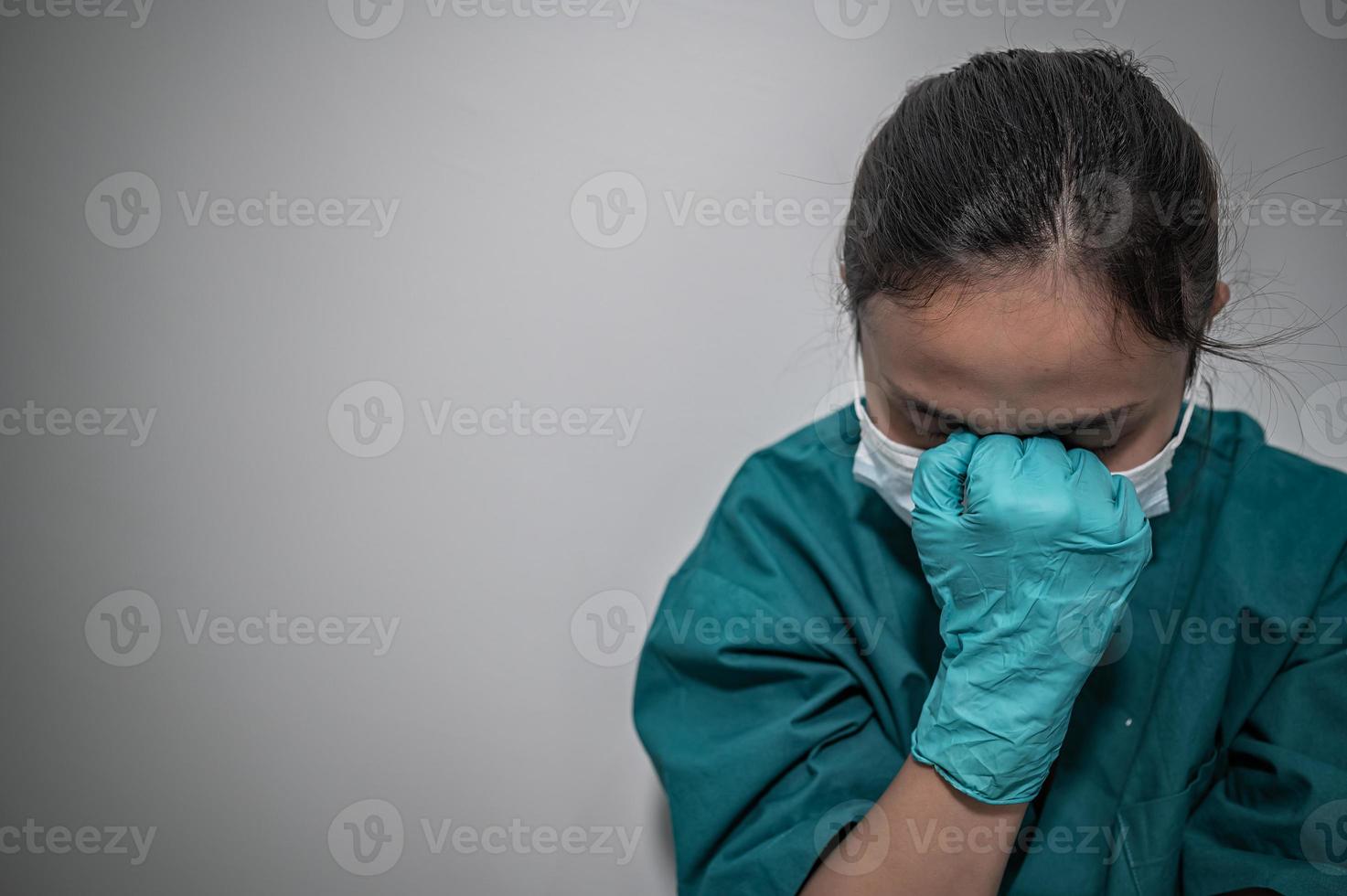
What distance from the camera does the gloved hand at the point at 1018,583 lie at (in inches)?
32.1

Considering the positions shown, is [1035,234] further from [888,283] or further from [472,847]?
[472,847]

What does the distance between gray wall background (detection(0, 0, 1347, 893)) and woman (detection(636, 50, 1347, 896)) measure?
0.75 feet

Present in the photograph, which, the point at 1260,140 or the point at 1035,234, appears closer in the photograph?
the point at 1035,234

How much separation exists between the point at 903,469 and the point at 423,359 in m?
0.60

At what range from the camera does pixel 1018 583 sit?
2.74 feet

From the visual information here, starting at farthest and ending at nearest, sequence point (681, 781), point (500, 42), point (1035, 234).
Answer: point (500, 42) → point (681, 781) → point (1035, 234)

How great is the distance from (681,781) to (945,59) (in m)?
0.89

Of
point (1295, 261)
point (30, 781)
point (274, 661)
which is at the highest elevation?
point (1295, 261)

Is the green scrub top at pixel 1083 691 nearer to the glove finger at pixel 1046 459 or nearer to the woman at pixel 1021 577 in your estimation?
the woman at pixel 1021 577

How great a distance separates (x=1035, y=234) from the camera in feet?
2.53

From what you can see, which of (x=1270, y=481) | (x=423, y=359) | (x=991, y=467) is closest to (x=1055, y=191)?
(x=991, y=467)

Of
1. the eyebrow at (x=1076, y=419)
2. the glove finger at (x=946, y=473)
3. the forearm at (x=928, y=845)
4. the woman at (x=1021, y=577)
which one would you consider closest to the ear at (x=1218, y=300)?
the woman at (x=1021, y=577)

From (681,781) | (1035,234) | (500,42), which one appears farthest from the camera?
(500,42)

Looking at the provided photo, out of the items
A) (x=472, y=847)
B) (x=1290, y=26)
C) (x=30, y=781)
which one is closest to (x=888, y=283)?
(x=1290, y=26)
